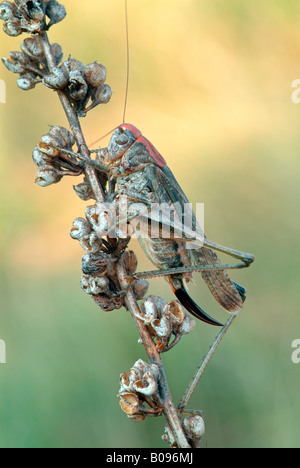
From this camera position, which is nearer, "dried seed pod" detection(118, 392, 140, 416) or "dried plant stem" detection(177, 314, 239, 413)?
"dried seed pod" detection(118, 392, 140, 416)

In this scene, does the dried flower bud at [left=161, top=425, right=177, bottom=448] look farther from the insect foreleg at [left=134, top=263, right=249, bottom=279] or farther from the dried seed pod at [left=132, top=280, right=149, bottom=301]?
the insect foreleg at [left=134, top=263, right=249, bottom=279]

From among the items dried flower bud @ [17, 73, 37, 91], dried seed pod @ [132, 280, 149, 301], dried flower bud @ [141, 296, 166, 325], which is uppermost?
dried flower bud @ [17, 73, 37, 91]

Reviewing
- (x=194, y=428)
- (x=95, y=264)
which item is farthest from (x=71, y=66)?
(x=194, y=428)

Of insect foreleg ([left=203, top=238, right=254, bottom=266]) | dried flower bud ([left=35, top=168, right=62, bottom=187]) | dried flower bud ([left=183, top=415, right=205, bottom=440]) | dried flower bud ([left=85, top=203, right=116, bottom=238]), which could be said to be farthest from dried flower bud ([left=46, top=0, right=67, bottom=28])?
dried flower bud ([left=183, top=415, right=205, bottom=440])

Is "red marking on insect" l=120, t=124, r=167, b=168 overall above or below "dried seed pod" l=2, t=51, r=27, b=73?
below

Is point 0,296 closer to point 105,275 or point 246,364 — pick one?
point 105,275

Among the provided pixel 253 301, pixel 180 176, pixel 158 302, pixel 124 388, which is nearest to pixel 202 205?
pixel 180 176
